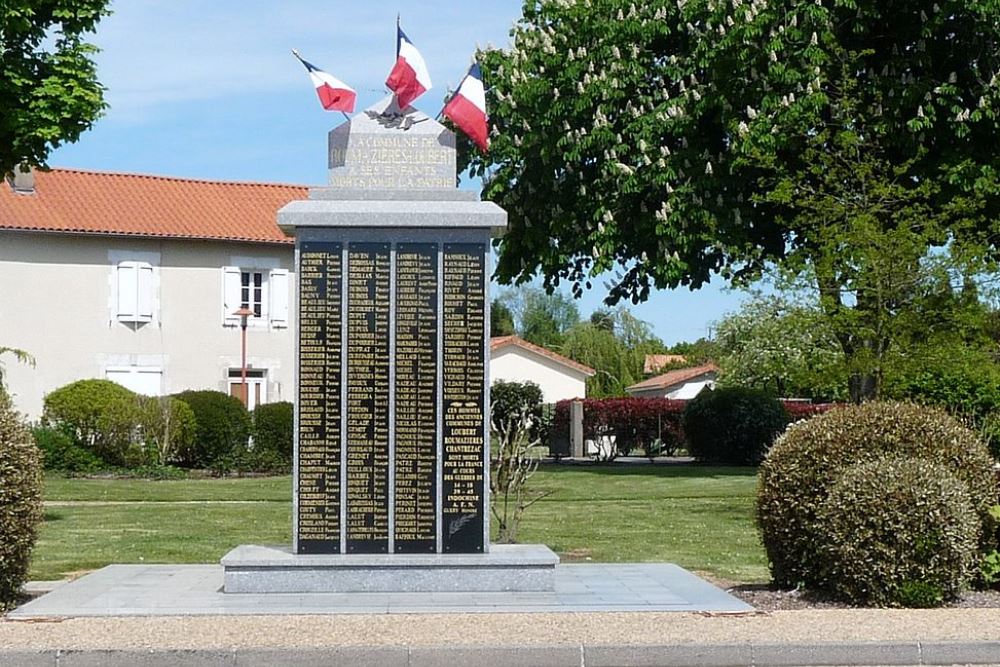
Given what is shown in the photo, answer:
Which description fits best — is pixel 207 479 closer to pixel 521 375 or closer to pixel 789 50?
pixel 789 50

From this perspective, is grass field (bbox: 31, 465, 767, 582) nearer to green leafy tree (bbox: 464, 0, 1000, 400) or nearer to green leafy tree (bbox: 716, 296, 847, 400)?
green leafy tree (bbox: 716, 296, 847, 400)

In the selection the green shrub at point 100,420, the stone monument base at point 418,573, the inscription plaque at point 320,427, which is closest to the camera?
the stone monument base at point 418,573

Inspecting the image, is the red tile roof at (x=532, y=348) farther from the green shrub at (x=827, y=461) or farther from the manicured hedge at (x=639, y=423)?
the green shrub at (x=827, y=461)

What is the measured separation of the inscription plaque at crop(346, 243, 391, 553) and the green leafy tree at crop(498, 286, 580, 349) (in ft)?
264

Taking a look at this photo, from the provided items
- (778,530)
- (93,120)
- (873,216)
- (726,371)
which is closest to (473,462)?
(778,530)

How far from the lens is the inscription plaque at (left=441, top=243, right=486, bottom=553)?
39.1 ft

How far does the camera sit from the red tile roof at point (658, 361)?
86.8 meters

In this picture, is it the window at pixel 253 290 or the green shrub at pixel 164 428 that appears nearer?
the green shrub at pixel 164 428

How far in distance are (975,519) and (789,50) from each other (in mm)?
15515

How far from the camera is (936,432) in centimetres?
1223

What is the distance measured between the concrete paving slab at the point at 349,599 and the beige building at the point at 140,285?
25.8 meters

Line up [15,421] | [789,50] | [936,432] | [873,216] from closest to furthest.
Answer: [15,421]
[936,432]
[873,216]
[789,50]

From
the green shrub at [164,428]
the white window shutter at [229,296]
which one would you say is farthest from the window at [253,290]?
the green shrub at [164,428]

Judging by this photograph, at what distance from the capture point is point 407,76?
40.4ft
